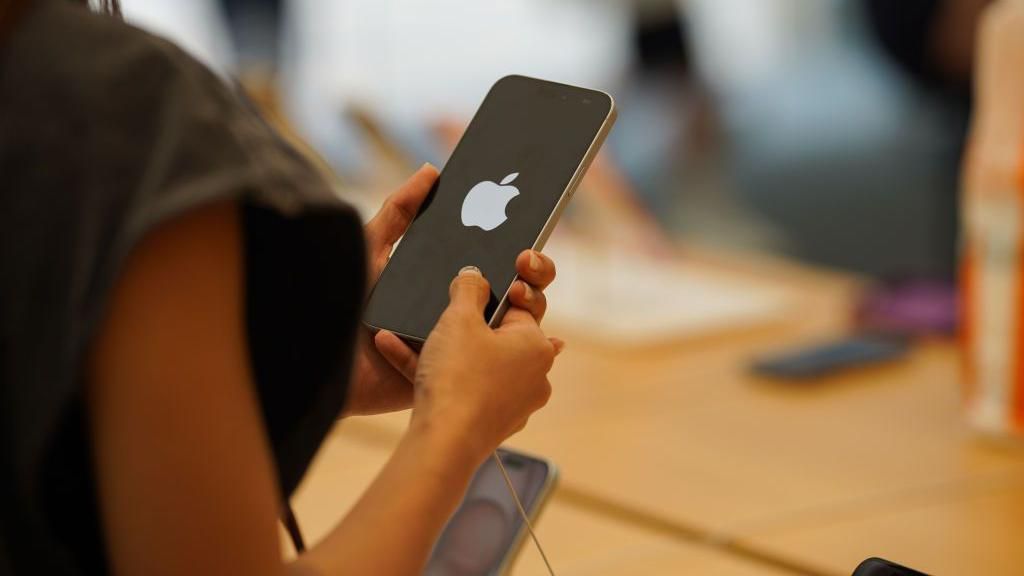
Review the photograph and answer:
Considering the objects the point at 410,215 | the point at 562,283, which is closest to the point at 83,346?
the point at 410,215

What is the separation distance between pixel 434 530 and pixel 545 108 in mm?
296

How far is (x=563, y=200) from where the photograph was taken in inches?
29.9

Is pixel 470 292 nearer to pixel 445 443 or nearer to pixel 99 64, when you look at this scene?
pixel 445 443

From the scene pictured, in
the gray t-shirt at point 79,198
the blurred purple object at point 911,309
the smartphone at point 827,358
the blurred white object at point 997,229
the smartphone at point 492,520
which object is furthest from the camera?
the blurred purple object at point 911,309

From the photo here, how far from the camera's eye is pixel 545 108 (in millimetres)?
819

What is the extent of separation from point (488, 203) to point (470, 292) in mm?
105

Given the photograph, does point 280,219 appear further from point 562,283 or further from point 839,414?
point 562,283

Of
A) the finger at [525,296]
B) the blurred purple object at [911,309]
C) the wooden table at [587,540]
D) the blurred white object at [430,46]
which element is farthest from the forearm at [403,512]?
the blurred white object at [430,46]

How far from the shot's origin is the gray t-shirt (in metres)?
0.49

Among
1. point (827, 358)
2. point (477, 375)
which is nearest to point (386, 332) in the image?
point (477, 375)

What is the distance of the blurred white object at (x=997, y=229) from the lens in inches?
47.0

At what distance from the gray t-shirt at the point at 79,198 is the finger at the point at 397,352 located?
0.19m

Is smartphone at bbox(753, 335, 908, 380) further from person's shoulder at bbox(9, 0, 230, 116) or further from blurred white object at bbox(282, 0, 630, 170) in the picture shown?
blurred white object at bbox(282, 0, 630, 170)

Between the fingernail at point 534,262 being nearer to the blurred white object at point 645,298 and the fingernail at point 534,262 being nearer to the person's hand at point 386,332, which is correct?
the person's hand at point 386,332
